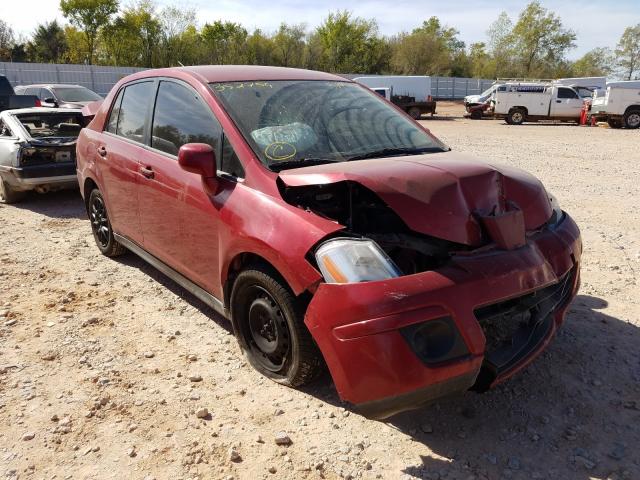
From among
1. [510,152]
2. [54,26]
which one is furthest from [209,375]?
[54,26]

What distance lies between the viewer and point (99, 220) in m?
5.11

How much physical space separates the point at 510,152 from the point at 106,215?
11.4 metres

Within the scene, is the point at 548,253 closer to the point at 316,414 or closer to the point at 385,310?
the point at 385,310

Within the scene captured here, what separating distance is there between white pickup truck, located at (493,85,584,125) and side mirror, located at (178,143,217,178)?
2562 cm

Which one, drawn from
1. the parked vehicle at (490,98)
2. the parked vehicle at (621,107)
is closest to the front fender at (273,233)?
the parked vehicle at (621,107)

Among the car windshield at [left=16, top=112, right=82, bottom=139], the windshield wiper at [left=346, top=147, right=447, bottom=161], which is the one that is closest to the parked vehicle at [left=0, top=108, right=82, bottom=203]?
the car windshield at [left=16, top=112, right=82, bottom=139]

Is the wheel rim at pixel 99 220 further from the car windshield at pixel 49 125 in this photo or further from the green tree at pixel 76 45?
the green tree at pixel 76 45

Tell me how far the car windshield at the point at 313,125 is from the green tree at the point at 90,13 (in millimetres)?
52136

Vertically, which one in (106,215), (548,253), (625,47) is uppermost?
(625,47)

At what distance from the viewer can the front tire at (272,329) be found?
2.62m

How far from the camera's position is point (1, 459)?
7.95ft

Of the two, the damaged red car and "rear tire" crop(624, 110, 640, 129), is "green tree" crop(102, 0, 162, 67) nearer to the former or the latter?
"rear tire" crop(624, 110, 640, 129)

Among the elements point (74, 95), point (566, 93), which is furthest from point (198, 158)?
point (566, 93)

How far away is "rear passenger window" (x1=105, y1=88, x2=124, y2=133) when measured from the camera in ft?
14.7
